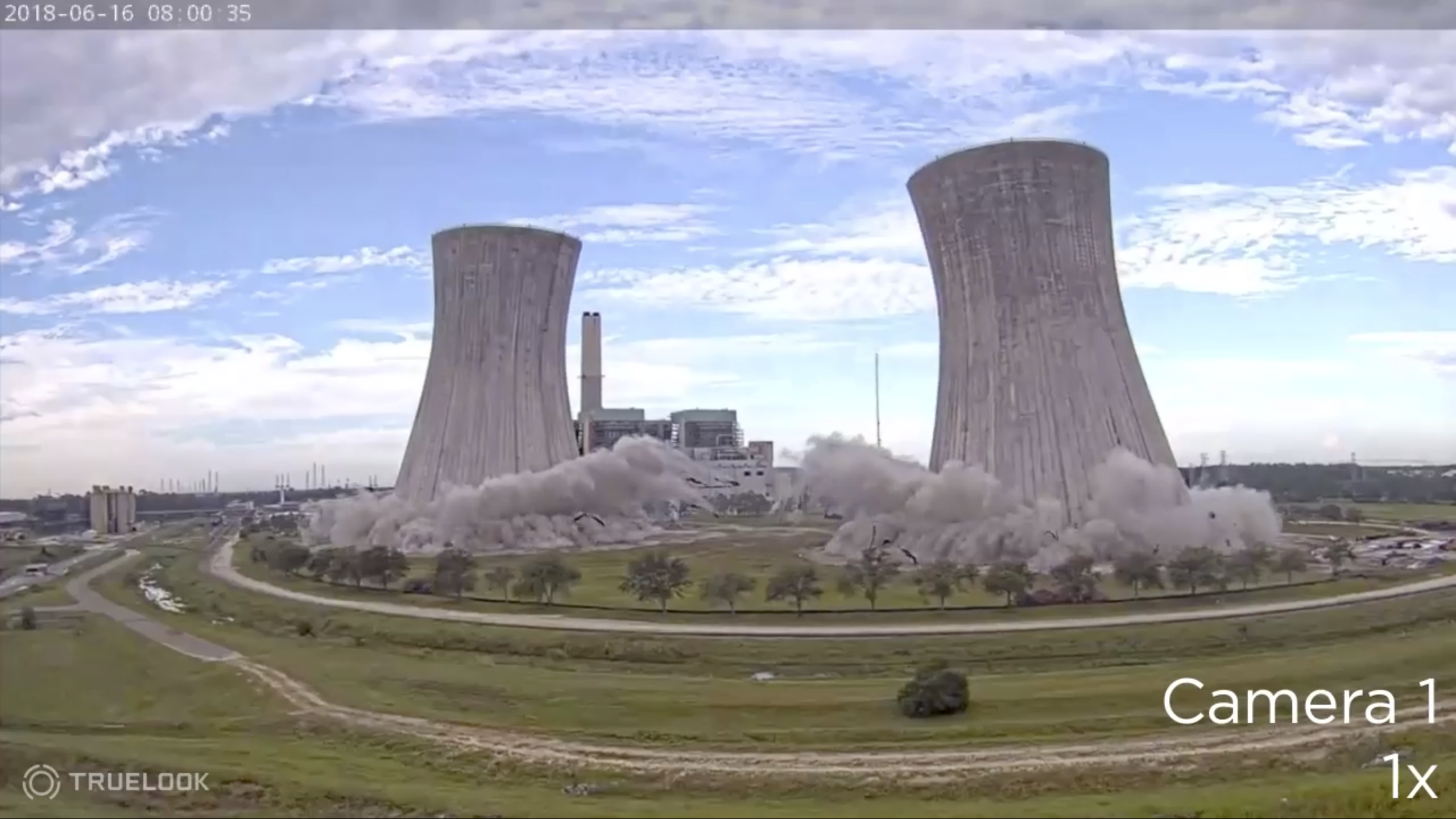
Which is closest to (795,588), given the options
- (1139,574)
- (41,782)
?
(1139,574)

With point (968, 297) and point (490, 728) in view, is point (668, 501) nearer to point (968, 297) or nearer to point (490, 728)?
point (968, 297)

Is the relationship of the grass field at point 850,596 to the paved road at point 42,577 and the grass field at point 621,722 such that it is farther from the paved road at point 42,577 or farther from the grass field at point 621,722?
the paved road at point 42,577

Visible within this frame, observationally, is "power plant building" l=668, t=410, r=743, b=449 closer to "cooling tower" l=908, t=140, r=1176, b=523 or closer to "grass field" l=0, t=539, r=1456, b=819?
"cooling tower" l=908, t=140, r=1176, b=523

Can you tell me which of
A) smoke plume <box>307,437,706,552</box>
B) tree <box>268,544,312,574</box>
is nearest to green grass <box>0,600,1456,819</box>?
tree <box>268,544,312,574</box>

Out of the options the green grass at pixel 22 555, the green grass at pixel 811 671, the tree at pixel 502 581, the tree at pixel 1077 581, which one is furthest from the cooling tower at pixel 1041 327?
the green grass at pixel 22 555

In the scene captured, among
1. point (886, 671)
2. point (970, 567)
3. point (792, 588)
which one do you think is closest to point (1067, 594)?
point (970, 567)

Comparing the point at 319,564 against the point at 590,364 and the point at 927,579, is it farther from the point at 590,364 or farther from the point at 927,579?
the point at 590,364

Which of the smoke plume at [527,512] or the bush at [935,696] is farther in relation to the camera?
the smoke plume at [527,512]
